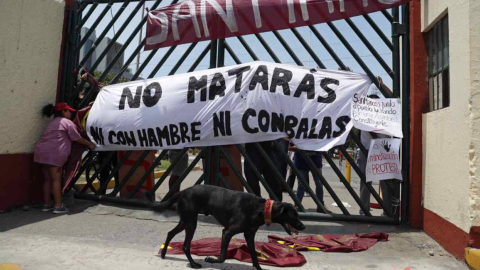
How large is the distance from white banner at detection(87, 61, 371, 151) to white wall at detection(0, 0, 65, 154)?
1.69 meters

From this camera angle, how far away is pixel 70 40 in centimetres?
686

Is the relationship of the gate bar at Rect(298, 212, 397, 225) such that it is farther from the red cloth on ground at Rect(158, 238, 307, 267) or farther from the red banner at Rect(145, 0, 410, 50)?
the red banner at Rect(145, 0, 410, 50)

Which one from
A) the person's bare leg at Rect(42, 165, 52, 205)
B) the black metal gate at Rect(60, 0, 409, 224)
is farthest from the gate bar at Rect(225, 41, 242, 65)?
the person's bare leg at Rect(42, 165, 52, 205)

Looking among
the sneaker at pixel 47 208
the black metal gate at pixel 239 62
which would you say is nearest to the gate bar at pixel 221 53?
the black metal gate at pixel 239 62

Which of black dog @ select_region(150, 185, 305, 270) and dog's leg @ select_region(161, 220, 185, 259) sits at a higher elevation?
black dog @ select_region(150, 185, 305, 270)

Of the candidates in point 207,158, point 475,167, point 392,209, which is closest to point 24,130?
point 207,158

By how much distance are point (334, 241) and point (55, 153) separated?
445 cm

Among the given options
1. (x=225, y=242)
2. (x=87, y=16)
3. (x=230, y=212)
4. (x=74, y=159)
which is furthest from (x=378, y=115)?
(x=87, y=16)

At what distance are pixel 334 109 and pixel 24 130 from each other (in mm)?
4836

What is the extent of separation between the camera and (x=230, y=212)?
3.63 meters

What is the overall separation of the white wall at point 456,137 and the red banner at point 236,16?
123 centimetres

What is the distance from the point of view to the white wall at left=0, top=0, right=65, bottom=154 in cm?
576

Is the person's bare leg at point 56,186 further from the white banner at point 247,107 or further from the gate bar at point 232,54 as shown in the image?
the gate bar at point 232,54

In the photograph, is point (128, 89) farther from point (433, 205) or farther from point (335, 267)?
point (433, 205)
